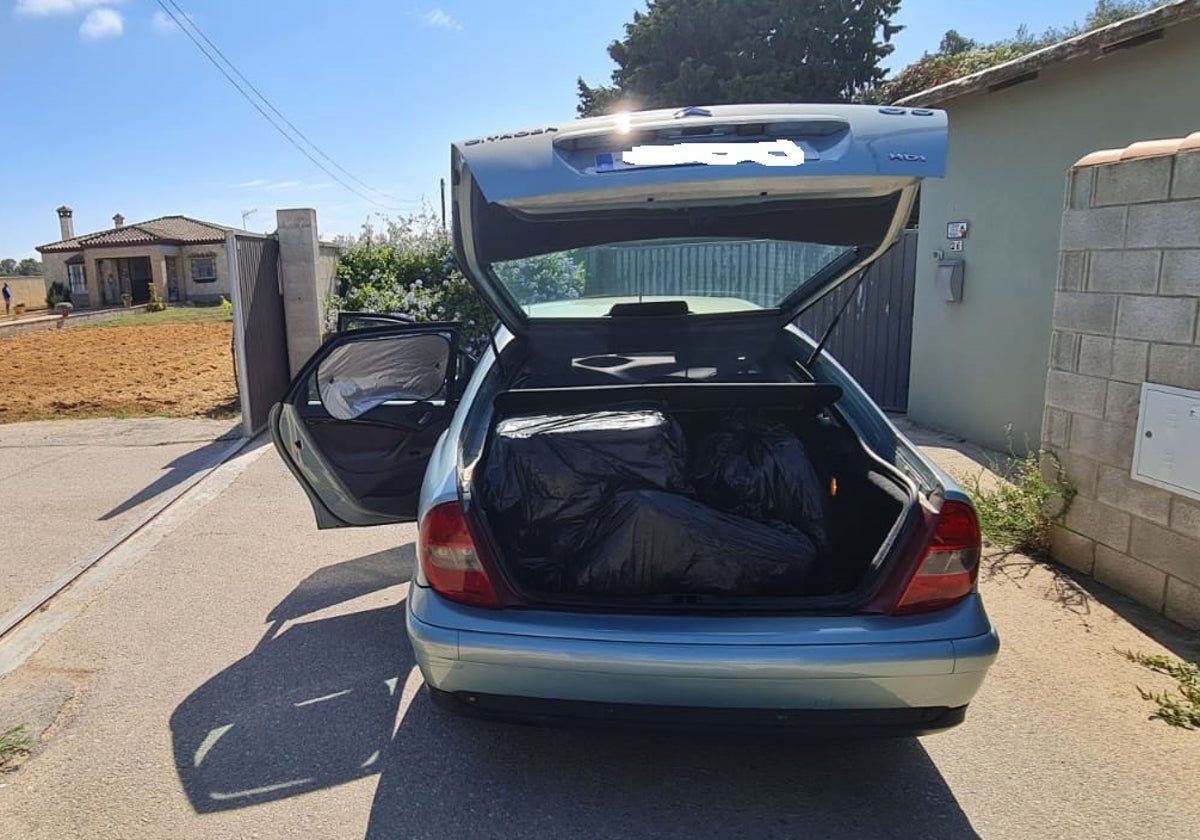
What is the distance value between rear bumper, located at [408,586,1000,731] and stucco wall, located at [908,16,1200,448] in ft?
15.5

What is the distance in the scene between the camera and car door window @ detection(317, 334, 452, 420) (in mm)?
4203

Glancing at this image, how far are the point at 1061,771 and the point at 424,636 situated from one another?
2.20 m

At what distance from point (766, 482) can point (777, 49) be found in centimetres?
2354

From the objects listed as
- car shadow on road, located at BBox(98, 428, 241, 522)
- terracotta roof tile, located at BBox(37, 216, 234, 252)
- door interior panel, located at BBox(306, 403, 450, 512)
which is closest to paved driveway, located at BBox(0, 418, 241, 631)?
car shadow on road, located at BBox(98, 428, 241, 522)

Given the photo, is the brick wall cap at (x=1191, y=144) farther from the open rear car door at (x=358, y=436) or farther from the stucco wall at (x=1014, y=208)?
the open rear car door at (x=358, y=436)

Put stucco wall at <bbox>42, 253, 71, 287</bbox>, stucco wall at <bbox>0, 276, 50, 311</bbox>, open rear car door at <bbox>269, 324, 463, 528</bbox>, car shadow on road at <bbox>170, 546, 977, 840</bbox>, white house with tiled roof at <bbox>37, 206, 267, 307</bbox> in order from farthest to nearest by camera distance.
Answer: stucco wall at <bbox>0, 276, 50, 311</bbox>, stucco wall at <bbox>42, 253, 71, 287</bbox>, white house with tiled roof at <bbox>37, 206, 267, 307</bbox>, open rear car door at <bbox>269, 324, 463, 528</bbox>, car shadow on road at <bbox>170, 546, 977, 840</bbox>

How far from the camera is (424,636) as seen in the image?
2.42 metres

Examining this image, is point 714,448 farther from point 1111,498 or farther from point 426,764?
point 1111,498

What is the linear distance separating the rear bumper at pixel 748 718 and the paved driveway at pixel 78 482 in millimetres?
3244

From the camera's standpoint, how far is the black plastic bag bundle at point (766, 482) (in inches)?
115

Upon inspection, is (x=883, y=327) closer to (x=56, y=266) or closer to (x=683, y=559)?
(x=683, y=559)

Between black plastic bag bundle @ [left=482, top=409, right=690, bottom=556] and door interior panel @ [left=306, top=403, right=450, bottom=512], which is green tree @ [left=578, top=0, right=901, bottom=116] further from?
black plastic bag bundle @ [left=482, top=409, right=690, bottom=556]

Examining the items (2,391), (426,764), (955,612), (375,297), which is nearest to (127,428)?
(375,297)

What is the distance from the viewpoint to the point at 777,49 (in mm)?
23312
